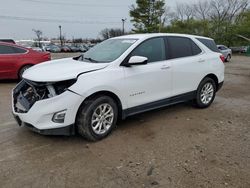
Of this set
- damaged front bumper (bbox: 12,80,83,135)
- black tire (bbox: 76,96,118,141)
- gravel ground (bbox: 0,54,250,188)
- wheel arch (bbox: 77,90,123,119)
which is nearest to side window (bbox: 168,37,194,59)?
gravel ground (bbox: 0,54,250,188)

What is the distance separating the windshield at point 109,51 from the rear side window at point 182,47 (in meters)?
0.90

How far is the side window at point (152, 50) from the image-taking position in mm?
4453

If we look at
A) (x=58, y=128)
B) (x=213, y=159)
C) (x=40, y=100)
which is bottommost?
(x=213, y=159)

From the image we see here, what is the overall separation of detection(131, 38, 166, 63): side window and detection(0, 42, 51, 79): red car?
5693 mm

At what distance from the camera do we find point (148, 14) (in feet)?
142

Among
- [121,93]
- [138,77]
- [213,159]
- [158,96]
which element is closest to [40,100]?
[121,93]

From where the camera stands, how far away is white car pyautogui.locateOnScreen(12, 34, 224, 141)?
358 cm

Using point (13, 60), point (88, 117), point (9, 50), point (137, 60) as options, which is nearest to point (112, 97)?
point (88, 117)

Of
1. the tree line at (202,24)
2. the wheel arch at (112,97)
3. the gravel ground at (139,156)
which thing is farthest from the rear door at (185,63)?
the tree line at (202,24)

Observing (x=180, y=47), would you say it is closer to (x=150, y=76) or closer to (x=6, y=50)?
(x=150, y=76)

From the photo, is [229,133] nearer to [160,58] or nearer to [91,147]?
[160,58]

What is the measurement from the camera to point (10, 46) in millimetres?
8727

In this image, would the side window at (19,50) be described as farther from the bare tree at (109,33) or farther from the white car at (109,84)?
the bare tree at (109,33)

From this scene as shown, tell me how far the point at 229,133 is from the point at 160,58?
1.79m
